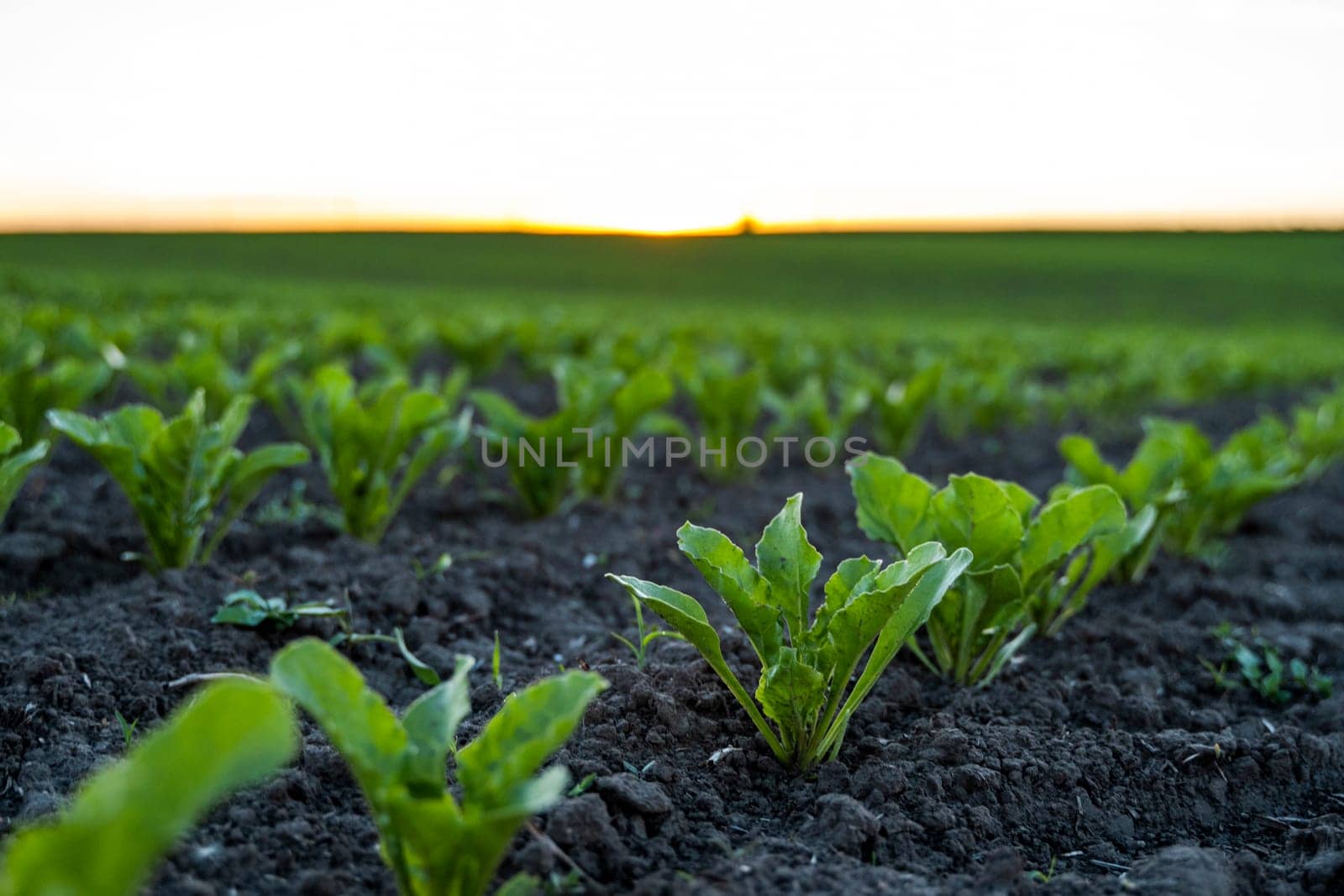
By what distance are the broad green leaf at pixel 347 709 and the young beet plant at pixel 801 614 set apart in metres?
0.53

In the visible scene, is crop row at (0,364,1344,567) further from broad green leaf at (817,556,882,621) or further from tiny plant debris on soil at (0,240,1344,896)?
broad green leaf at (817,556,882,621)

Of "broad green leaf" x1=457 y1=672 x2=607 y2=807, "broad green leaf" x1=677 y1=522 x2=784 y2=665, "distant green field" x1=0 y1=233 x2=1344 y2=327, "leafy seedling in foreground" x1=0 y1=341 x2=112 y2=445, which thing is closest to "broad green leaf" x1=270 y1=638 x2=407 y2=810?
"broad green leaf" x1=457 y1=672 x2=607 y2=807

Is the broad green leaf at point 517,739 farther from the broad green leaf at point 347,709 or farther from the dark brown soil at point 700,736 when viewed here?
the dark brown soil at point 700,736

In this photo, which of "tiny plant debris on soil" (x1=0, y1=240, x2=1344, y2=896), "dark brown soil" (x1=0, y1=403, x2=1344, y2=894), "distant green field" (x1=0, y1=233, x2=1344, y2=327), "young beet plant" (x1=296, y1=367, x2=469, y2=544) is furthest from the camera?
"distant green field" (x1=0, y1=233, x2=1344, y2=327)

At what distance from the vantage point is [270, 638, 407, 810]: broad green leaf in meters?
1.36

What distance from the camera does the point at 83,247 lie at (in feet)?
152

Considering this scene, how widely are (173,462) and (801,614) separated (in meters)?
1.98

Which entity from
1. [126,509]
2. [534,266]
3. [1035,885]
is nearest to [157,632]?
[126,509]

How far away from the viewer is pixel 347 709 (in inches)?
55.9

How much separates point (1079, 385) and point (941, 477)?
370 centimetres

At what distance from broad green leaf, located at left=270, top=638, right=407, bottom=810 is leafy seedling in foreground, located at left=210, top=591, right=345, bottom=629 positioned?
1.35 meters

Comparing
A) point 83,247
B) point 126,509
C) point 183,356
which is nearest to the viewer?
point 126,509

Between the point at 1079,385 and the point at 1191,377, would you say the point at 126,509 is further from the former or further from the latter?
the point at 1191,377

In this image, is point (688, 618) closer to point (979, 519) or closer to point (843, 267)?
point (979, 519)
